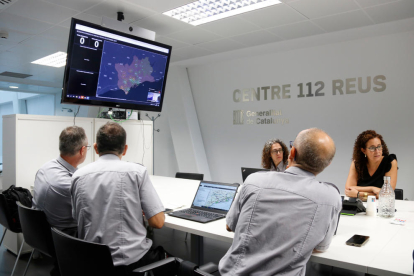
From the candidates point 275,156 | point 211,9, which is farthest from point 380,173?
point 211,9

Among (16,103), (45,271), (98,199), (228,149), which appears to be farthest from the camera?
(16,103)

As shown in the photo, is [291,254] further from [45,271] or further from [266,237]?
[45,271]

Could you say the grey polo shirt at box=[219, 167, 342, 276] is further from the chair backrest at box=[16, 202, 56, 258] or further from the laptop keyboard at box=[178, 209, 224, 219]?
the chair backrest at box=[16, 202, 56, 258]

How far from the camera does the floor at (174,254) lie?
3002 mm

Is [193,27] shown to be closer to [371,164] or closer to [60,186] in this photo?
[371,164]

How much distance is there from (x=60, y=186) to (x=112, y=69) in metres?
1.49

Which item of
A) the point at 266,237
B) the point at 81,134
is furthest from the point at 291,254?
the point at 81,134

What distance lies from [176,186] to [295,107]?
2.80 m

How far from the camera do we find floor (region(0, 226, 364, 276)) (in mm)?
3002

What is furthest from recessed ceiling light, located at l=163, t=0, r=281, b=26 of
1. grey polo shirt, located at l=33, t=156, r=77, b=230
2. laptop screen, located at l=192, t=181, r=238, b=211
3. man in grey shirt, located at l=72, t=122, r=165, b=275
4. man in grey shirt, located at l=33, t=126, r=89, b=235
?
man in grey shirt, located at l=72, t=122, r=165, b=275

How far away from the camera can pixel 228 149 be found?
6.24 m

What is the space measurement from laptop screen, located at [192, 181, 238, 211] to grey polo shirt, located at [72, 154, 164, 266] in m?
0.53

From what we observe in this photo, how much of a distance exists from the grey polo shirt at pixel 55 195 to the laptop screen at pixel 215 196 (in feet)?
2.96

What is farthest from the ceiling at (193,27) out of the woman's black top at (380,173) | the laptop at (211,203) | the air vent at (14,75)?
the laptop at (211,203)
